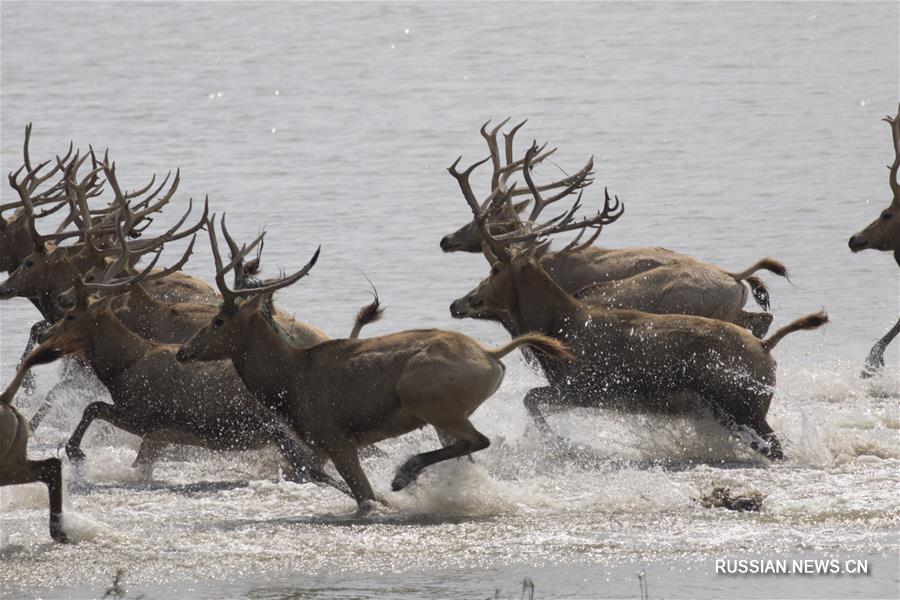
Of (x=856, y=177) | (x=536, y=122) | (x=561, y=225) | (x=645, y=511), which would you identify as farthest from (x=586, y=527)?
(x=536, y=122)

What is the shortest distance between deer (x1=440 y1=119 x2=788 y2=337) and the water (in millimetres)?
843

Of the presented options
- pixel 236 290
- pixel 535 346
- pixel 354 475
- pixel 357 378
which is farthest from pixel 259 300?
pixel 535 346

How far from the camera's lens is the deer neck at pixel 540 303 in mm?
12422

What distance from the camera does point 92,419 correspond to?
1184 cm

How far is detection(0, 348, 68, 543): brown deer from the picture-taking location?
971 centimetres

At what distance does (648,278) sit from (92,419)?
13.1ft

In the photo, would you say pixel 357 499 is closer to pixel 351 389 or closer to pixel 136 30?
pixel 351 389

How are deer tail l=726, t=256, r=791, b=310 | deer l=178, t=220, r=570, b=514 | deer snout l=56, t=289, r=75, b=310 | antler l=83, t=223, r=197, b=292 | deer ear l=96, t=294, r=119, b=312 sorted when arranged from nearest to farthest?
deer l=178, t=220, r=570, b=514
antler l=83, t=223, r=197, b=292
deer ear l=96, t=294, r=119, b=312
deer snout l=56, t=289, r=75, b=310
deer tail l=726, t=256, r=791, b=310

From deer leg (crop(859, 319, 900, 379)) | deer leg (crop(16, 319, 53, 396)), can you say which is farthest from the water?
deer leg (crop(16, 319, 53, 396))

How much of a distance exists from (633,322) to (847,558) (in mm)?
3431

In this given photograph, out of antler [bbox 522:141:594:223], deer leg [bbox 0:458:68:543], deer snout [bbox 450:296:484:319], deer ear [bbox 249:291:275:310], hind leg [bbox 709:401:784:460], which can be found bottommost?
hind leg [bbox 709:401:784:460]

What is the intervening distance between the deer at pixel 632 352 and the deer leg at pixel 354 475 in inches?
68.0

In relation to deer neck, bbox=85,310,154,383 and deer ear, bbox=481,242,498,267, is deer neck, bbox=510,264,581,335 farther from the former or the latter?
deer neck, bbox=85,310,154,383

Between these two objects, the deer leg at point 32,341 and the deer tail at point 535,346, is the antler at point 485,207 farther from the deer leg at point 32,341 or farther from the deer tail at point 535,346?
the deer leg at point 32,341
